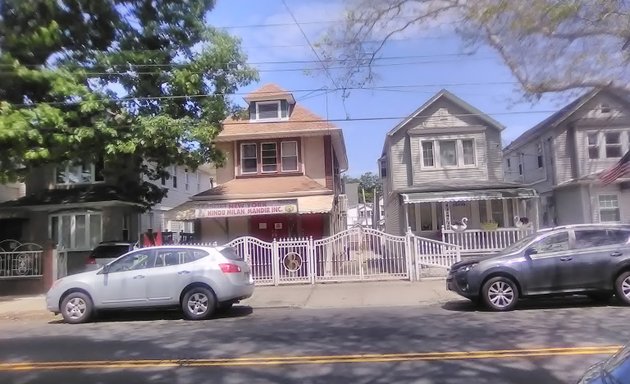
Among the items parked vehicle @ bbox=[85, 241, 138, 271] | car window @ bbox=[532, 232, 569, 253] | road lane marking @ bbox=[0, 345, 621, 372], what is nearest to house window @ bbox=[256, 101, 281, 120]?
parked vehicle @ bbox=[85, 241, 138, 271]

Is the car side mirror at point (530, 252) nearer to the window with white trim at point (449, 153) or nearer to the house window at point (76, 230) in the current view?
the window with white trim at point (449, 153)

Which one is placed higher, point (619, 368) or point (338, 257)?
point (338, 257)

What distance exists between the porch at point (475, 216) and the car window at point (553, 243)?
21.9 ft

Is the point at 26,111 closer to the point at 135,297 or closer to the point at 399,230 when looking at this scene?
the point at 135,297

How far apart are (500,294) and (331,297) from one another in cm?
465

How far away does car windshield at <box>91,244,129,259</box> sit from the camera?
20047 millimetres

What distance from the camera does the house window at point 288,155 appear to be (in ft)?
77.8

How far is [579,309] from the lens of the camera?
11.6 m

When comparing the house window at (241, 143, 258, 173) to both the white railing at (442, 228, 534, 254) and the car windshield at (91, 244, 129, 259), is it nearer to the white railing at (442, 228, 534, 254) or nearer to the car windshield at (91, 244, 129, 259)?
the car windshield at (91, 244, 129, 259)

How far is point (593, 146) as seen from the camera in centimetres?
2503

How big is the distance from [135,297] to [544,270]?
838 cm

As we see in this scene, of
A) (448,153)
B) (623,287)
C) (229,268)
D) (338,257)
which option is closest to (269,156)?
(338,257)

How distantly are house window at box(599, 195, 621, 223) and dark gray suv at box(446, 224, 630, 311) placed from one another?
43.7 feet

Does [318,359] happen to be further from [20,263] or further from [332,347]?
[20,263]
